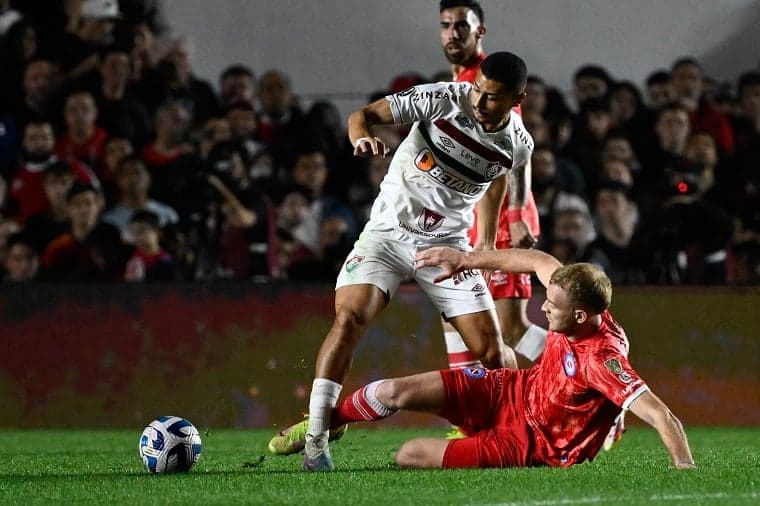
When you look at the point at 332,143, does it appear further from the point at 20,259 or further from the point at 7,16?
the point at 7,16

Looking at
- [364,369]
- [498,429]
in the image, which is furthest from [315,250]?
[498,429]

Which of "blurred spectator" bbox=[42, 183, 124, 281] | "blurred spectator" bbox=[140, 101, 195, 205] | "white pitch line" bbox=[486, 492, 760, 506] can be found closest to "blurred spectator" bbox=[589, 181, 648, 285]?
"blurred spectator" bbox=[140, 101, 195, 205]

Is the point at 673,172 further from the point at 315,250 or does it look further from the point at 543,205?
the point at 315,250

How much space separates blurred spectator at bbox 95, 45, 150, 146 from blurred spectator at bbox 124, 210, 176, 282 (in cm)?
160

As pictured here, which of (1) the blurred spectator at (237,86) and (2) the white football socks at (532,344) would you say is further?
(1) the blurred spectator at (237,86)

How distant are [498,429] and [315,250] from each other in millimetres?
5471

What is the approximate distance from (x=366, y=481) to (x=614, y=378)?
3.80 feet

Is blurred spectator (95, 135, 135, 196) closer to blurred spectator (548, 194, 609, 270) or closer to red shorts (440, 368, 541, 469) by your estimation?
blurred spectator (548, 194, 609, 270)

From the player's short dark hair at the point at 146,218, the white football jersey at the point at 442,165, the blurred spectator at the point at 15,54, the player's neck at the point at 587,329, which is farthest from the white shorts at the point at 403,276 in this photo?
the blurred spectator at the point at 15,54

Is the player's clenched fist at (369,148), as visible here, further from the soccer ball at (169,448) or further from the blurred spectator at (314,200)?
the blurred spectator at (314,200)

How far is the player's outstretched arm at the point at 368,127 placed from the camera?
6.00 m

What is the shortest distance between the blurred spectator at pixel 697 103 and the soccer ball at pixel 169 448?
7.73 metres

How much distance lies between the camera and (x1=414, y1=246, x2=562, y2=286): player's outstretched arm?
5977mm

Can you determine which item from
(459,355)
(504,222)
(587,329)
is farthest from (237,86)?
(587,329)
